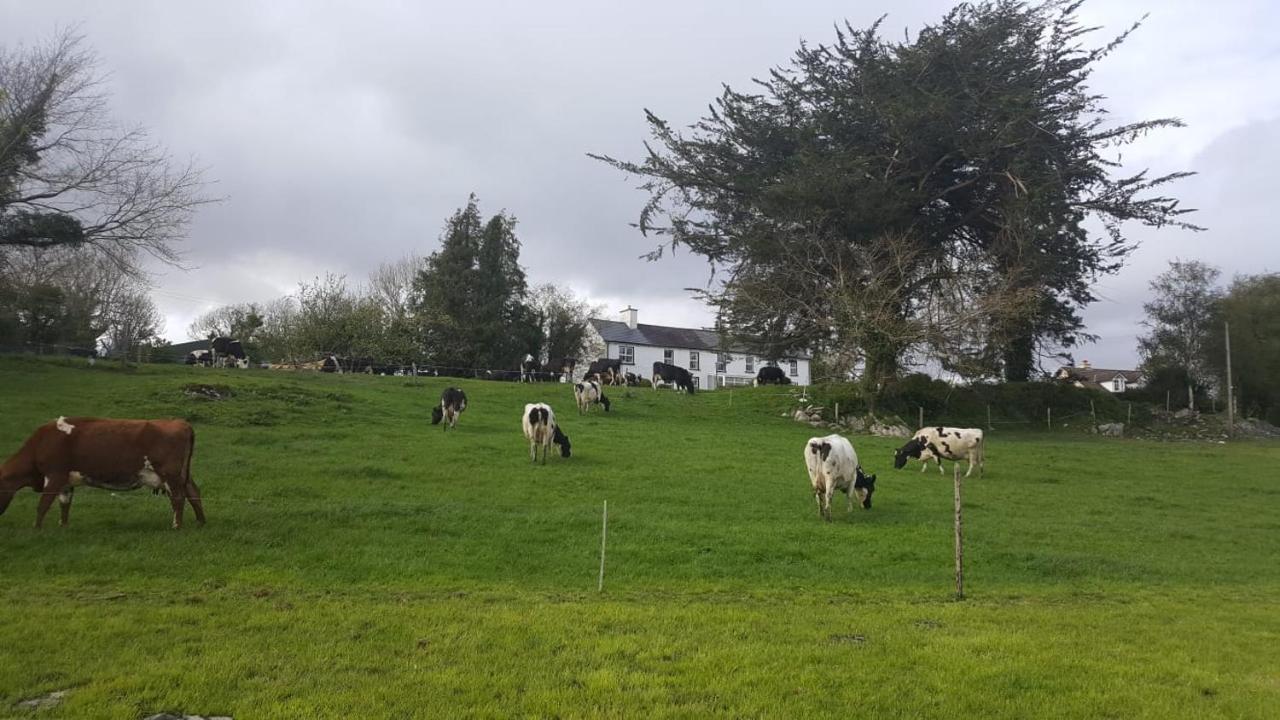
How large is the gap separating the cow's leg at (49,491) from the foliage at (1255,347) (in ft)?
197

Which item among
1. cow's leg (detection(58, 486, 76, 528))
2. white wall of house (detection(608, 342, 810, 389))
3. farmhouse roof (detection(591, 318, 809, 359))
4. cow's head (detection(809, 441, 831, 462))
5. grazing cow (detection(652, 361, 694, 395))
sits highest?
farmhouse roof (detection(591, 318, 809, 359))

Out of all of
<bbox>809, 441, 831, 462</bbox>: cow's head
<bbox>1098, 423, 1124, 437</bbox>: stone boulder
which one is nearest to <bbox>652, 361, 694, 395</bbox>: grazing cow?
<bbox>1098, 423, 1124, 437</bbox>: stone boulder

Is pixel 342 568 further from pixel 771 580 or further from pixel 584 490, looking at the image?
pixel 584 490

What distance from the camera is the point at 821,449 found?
16.0 meters

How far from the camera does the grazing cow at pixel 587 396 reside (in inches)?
1281

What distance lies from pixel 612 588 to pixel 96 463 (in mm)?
8936

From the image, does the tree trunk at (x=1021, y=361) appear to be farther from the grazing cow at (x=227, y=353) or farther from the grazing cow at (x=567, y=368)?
the grazing cow at (x=227, y=353)

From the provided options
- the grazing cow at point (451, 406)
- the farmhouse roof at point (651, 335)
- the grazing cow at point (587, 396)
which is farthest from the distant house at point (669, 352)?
the grazing cow at point (451, 406)

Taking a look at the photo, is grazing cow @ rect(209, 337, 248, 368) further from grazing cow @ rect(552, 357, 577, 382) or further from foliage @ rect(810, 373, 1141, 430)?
foliage @ rect(810, 373, 1141, 430)

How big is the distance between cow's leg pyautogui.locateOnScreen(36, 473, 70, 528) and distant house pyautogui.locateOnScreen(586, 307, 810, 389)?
6459cm

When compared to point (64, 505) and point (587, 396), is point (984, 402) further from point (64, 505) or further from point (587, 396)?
point (64, 505)

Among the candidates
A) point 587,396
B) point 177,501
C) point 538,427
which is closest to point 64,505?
point 177,501

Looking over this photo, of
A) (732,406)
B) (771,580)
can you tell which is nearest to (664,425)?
(732,406)

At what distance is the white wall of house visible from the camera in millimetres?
77500
